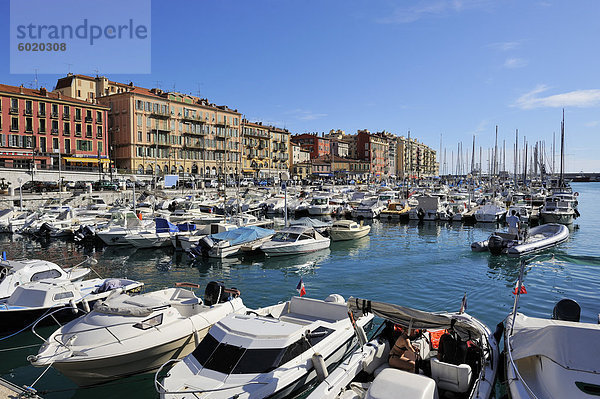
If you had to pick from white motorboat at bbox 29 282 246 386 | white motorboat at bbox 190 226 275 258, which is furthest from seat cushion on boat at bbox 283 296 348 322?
white motorboat at bbox 190 226 275 258

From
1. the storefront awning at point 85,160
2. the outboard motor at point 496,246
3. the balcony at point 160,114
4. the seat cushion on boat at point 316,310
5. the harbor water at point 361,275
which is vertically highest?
the balcony at point 160,114

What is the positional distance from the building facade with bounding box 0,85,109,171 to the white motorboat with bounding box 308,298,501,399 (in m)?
57.0

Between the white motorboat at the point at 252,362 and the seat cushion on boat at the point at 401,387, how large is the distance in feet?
5.33

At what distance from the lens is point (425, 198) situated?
151ft

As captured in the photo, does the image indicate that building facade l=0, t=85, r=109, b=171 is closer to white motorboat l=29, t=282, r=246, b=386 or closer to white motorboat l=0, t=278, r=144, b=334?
white motorboat l=0, t=278, r=144, b=334

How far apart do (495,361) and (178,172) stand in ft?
248

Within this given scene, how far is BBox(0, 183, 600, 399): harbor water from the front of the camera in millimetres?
12297

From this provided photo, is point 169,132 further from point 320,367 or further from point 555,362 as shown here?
point 555,362

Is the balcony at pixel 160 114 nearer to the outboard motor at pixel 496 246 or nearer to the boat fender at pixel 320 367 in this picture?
the outboard motor at pixel 496 246

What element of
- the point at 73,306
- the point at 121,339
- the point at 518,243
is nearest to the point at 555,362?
the point at 121,339

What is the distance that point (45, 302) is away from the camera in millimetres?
13391

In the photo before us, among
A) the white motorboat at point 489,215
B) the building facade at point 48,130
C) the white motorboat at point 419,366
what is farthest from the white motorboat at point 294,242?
the building facade at point 48,130

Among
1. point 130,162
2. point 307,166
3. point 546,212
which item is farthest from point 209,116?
point 546,212

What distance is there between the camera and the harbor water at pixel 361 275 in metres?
12.3
